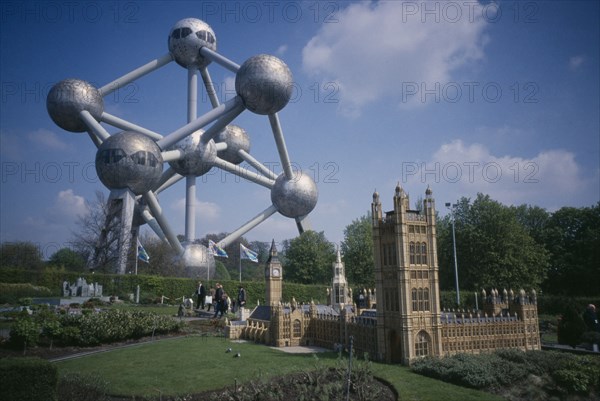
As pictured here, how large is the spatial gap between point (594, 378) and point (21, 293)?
114 ft

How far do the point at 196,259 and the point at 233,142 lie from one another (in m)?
18.2

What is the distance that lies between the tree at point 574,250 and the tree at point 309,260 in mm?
24186

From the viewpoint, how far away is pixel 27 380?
32.4ft

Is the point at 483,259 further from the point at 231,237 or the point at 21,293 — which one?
the point at 21,293

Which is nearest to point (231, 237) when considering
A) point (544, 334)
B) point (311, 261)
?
point (311, 261)

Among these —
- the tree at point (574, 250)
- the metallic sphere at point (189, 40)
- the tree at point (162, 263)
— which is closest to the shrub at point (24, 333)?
the tree at point (162, 263)

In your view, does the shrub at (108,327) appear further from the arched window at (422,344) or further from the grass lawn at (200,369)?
the arched window at (422,344)

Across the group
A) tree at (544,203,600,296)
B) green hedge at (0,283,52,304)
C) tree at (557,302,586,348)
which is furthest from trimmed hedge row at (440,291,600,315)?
green hedge at (0,283,52,304)

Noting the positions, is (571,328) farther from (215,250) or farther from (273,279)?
(215,250)

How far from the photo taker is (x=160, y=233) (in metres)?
49.5

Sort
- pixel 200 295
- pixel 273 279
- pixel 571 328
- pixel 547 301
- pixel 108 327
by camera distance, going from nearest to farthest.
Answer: pixel 571 328, pixel 108 327, pixel 273 279, pixel 200 295, pixel 547 301

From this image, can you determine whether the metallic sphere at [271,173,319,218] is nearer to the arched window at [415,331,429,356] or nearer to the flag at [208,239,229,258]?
the flag at [208,239,229,258]

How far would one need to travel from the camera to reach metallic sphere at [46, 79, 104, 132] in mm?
44250

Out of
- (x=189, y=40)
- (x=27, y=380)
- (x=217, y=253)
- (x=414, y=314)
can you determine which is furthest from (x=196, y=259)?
(x=27, y=380)
